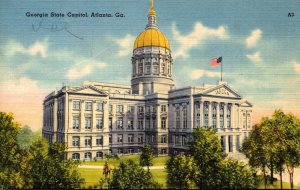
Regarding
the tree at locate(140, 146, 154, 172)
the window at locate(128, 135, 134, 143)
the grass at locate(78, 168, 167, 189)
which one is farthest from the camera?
the window at locate(128, 135, 134, 143)

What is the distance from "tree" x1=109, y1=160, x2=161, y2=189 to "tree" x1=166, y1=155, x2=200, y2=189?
124cm

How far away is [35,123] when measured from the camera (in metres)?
23.4

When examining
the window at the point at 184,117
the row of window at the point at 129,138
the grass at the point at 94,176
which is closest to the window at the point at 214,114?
the window at the point at 184,117

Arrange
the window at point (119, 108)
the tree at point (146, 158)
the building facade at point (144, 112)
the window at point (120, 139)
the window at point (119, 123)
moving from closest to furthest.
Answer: the tree at point (146, 158) < the building facade at point (144, 112) < the window at point (120, 139) < the window at point (119, 123) < the window at point (119, 108)

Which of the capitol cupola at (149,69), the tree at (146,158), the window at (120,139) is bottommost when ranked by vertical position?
the tree at (146,158)

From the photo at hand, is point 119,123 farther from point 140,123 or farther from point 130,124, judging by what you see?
point 140,123

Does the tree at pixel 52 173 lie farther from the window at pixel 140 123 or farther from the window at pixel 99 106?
the window at pixel 140 123

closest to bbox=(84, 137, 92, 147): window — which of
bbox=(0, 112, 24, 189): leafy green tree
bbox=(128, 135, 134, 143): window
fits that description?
bbox=(128, 135, 134, 143): window

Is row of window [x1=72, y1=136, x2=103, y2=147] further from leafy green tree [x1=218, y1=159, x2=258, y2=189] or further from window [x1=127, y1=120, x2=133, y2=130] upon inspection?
leafy green tree [x1=218, y1=159, x2=258, y2=189]

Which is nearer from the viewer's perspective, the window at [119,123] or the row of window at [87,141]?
the row of window at [87,141]

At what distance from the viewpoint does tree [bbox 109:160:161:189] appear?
19.3 meters

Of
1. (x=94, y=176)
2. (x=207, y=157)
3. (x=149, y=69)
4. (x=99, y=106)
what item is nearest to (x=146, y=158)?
(x=94, y=176)

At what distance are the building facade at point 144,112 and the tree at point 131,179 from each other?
12724mm

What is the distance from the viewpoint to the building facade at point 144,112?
106 feet
